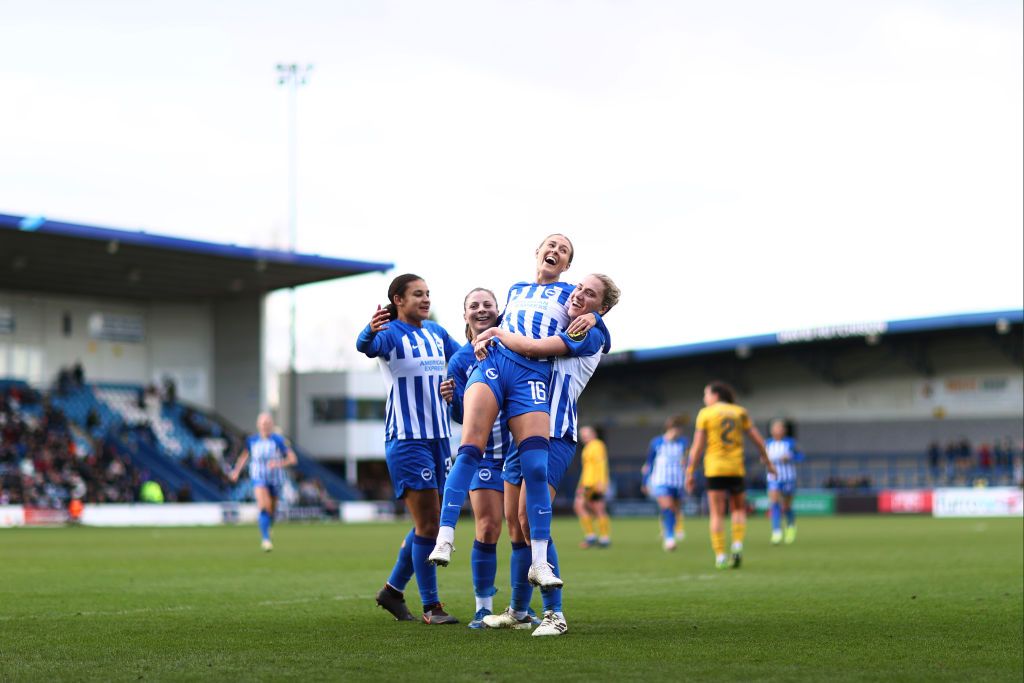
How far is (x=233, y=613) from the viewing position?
10.0 meters

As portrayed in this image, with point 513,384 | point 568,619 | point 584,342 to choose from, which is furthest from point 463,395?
point 568,619

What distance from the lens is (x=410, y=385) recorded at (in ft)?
30.3

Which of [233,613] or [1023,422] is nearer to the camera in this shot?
[233,613]

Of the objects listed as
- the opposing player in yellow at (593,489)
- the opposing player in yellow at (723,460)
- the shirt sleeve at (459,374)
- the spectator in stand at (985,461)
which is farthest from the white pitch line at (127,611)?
the spectator in stand at (985,461)

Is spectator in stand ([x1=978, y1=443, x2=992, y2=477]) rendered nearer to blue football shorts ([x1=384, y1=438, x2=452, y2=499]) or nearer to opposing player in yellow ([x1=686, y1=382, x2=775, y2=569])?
opposing player in yellow ([x1=686, y1=382, x2=775, y2=569])

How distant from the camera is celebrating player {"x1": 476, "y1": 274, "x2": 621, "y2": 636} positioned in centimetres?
819

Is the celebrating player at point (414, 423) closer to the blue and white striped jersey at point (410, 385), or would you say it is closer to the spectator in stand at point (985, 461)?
the blue and white striped jersey at point (410, 385)

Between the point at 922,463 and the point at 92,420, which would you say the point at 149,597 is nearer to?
the point at 92,420

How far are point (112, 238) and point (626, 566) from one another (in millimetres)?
34098

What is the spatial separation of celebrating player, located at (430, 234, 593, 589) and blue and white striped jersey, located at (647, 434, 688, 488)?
14.2 m

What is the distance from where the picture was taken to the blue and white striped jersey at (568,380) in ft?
27.4

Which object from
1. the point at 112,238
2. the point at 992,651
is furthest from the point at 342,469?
the point at 992,651

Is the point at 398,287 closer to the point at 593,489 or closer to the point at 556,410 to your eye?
the point at 556,410

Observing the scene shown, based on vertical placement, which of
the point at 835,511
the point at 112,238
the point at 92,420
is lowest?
the point at 835,511
